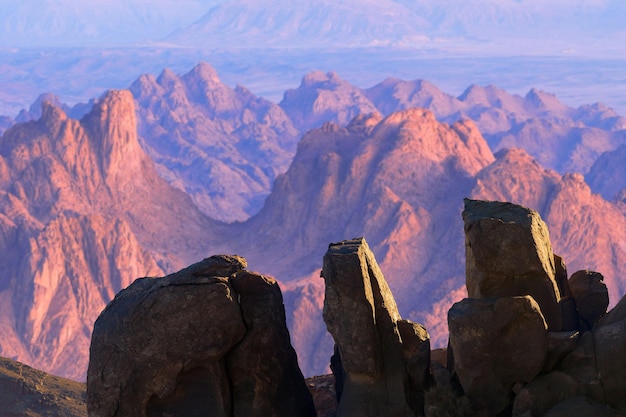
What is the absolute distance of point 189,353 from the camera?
29422 mm

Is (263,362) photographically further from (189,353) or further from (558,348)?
(558,348)

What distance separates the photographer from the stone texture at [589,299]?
31.2 meters

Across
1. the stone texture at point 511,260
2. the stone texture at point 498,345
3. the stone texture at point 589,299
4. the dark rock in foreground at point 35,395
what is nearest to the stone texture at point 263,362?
the stone texture at point 498,345

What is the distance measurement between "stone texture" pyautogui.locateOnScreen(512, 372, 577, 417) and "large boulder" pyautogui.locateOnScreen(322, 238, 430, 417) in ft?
10.4

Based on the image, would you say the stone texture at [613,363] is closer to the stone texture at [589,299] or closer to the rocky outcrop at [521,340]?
the rocky outcrop at [521,340]

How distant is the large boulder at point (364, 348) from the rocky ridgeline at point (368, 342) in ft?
0.10

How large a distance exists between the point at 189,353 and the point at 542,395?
29.9 feet

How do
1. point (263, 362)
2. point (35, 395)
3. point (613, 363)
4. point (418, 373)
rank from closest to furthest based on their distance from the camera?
point (613, 363) < point (418, 373) < point (263, 362) < point (35, 395)

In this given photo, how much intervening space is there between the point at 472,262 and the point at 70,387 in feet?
99.3

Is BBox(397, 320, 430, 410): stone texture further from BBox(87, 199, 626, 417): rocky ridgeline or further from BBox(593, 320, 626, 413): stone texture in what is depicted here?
BBox(593, 320, 626, 413): stone texture

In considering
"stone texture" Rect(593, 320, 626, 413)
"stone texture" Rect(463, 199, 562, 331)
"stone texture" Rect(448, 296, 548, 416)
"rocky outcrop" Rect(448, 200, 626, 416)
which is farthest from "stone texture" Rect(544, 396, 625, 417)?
"stone texture" Rect(463, 199, 562, 331)

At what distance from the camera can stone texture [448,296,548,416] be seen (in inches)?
1096

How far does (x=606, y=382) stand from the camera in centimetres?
2691

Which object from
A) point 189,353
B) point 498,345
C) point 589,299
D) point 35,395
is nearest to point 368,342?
point 498,345
